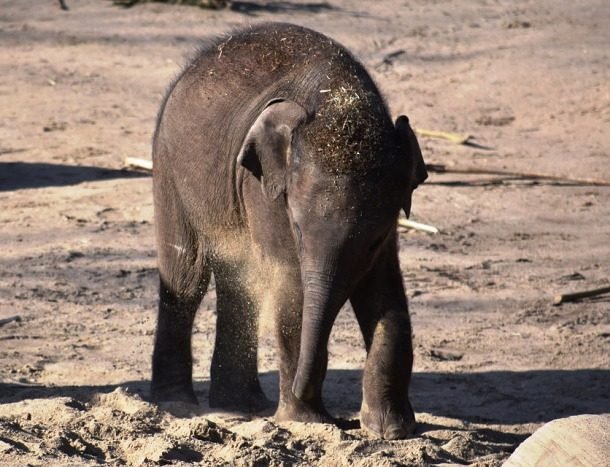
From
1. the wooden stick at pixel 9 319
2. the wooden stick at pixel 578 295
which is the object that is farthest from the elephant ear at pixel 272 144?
the wooden stick at pixel 578 295

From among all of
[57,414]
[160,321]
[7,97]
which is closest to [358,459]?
[57,414]

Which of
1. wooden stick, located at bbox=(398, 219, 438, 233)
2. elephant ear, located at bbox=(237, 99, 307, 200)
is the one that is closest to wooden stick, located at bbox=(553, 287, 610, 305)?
wooden stick, located at bbox=(398, 219, 438, 233)

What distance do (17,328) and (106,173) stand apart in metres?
3.67

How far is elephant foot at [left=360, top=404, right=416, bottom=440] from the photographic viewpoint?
225 inches

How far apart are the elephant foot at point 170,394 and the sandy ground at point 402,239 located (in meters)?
0.10

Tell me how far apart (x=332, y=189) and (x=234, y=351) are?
1.73m

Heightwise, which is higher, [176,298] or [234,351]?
[176,298]

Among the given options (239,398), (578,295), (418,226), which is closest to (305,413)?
(239,398)

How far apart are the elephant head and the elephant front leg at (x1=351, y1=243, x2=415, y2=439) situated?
46 cm

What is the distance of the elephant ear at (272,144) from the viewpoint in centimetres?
516

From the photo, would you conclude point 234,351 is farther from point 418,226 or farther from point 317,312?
point 418,226

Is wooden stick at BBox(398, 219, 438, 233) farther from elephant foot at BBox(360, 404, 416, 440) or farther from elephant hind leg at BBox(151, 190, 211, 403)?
elephant foot at BBox(360, 404, 416, 440)

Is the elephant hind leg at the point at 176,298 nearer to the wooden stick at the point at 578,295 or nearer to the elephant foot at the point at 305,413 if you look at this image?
the elephant foot at the point at 305,413

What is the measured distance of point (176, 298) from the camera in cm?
651
